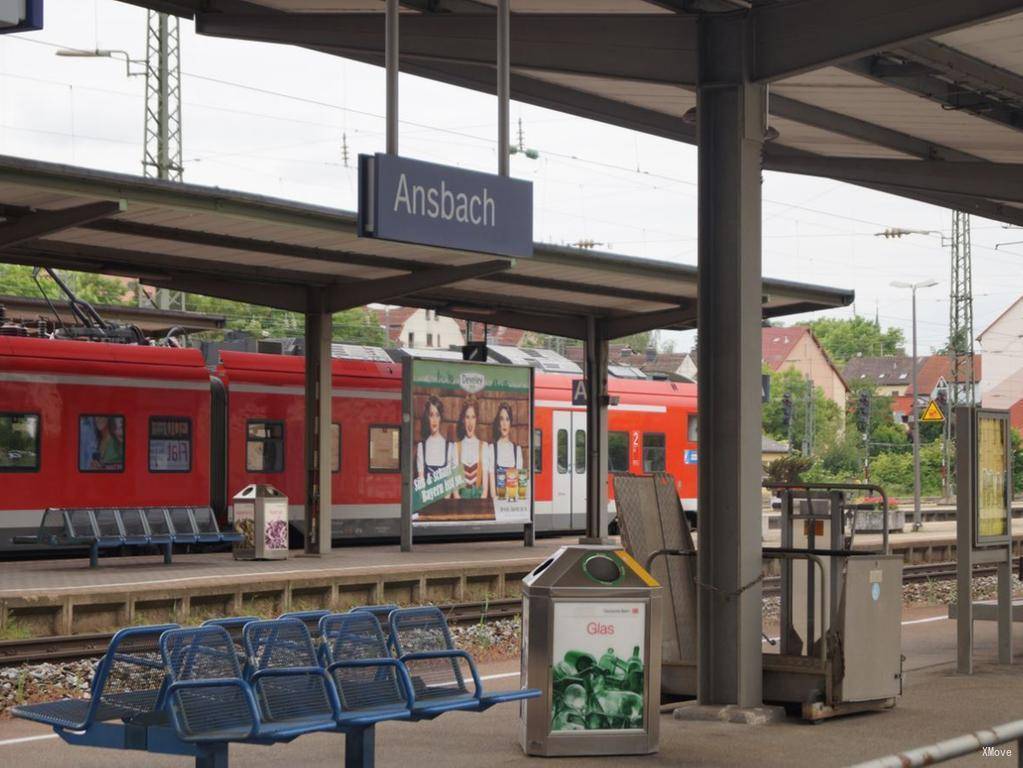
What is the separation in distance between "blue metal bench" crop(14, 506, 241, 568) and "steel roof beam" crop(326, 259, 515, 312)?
11.5 ft

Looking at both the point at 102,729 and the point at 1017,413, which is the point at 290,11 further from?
the point at 1017,413

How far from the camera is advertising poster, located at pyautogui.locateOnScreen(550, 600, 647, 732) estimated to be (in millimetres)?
8758

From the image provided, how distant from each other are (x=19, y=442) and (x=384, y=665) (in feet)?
47.4

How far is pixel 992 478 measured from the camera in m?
12.9

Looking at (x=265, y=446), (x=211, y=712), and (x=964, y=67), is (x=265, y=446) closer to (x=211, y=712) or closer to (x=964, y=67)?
(x=964, y=67)

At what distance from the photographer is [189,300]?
100m

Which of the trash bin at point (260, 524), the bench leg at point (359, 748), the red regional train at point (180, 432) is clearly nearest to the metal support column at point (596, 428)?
the red regional train at point (180, 432)

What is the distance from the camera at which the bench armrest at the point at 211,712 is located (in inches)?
252

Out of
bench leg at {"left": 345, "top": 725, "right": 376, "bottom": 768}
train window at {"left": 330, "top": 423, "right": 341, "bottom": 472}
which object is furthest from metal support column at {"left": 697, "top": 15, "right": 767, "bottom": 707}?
train window at {"left": 330, "top": 423, "right": 341, "bottom": 472}

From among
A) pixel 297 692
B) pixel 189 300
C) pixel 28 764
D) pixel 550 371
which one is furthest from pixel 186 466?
pixel 189 300

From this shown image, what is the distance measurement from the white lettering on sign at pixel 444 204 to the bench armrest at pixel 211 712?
3499 mm

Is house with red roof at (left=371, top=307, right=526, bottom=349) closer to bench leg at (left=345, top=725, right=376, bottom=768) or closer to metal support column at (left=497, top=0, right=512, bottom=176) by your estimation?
metal support column at (left=497, top=0, right=512, bottom=176)

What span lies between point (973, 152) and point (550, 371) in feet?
53.1

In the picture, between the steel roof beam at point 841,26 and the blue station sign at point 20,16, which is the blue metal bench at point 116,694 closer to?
the blue station sign at point 20,16
